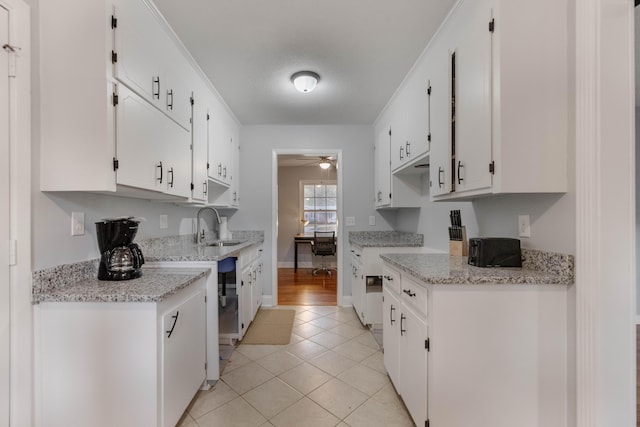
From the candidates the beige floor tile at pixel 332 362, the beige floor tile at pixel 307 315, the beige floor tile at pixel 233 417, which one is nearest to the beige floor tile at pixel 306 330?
the beige floor tile at pixel 307 315

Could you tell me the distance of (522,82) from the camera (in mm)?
1310

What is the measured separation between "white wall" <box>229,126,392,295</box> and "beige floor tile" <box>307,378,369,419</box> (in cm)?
211

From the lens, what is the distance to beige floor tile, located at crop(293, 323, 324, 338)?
9.45 ft

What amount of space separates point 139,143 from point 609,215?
2.19 meters

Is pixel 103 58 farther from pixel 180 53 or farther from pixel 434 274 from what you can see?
pixel 434 274

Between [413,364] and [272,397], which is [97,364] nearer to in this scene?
[272,397]

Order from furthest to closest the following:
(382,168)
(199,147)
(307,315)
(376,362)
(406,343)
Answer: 1. (307,315)
2. (382,168)
3. (199,147)
4. (376,362)
5. (406,343)

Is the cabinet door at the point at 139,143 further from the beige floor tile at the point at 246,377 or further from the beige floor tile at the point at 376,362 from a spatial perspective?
the beige floor tile at the point at 376,362

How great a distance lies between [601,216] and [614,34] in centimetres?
73

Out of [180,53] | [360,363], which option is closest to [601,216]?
[360,363]

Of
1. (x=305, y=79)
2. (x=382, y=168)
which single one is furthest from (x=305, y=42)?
(x=382, y=168)

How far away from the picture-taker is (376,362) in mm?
2316

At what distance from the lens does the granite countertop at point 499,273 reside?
4.25ft

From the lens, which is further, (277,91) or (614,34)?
(277,91)
